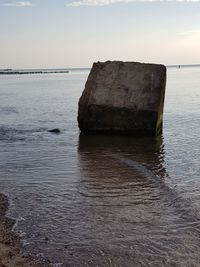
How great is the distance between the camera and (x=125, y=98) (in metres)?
15.1

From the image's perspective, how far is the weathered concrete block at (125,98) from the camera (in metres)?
15.0

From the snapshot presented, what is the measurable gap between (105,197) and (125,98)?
22.4ft

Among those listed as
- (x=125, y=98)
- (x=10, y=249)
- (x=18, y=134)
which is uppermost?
(x=125, y=98)

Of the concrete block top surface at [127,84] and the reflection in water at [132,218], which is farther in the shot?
the concrete block top surface at [127,84]

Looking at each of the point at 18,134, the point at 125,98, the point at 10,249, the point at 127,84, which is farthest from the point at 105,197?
the point at 18,134

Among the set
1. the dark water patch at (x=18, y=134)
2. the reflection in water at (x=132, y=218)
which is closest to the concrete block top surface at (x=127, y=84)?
the dark water patch at (x=18, y=134)

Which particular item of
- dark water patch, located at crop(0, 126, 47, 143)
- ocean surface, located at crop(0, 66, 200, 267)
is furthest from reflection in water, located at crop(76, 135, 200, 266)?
dark water patch, located at crop(0, 126, 47, 143)

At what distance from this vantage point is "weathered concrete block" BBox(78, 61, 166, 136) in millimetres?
14977

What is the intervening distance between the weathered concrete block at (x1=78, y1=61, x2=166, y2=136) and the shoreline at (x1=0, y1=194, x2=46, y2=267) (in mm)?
8316

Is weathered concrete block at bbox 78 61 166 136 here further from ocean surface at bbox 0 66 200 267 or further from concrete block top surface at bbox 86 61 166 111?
ocean surface at bbox 0 66 200 267

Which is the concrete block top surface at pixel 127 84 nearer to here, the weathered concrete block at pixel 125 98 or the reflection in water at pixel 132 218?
the weathered concrete block at pixel 125 98

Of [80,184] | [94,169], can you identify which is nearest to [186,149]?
[94,169]

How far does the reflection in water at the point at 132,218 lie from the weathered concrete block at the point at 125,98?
2978 millimetres

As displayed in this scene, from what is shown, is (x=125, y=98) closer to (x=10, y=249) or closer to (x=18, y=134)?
(x=18, y=134)
